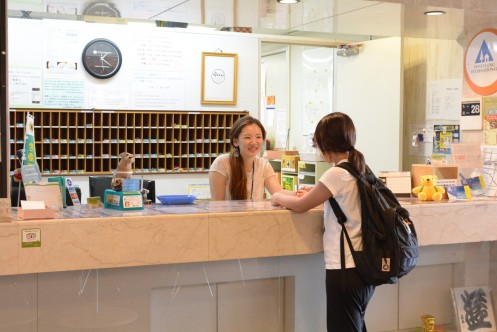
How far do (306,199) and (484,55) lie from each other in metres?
2.40

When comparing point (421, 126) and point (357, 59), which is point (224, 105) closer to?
point (357, 59)

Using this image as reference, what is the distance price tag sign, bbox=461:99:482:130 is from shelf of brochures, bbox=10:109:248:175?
3413 millimetres

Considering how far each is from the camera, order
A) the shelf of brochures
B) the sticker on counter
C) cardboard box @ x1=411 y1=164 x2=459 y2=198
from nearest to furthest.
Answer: the sticker on counter → cardboard box @ x1=411 y1=164 x2=459 y2=198 → the shelf of brochures

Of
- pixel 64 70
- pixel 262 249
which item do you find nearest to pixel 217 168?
pixel 262 249

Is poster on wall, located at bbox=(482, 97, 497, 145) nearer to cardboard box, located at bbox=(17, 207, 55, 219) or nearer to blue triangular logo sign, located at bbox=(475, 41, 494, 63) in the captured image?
blue triangular logo sign, located at bbox=(475, 41, 494, 63)

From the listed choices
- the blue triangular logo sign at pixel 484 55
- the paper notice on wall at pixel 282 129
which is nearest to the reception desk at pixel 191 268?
the blue triangular logo sign at pixel 484 55

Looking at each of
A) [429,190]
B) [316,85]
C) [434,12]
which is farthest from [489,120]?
[316,85]

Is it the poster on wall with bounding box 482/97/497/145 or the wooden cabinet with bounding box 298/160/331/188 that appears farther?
the wooden cabinet with bounding box 298/160/331/188

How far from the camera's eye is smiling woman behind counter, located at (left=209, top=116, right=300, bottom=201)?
4.36 m

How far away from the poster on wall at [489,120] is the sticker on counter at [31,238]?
3.40m

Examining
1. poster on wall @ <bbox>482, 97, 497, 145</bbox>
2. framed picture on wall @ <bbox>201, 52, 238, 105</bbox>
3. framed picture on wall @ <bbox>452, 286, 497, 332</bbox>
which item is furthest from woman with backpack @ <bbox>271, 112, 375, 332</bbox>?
framed picture on wall @ <bbox>201, 52, 238, 105</bbox>

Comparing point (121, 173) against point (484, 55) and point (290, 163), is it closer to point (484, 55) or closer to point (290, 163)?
point (484, 55)

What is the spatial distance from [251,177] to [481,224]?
4.99ft

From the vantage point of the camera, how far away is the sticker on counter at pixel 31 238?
2.86m
